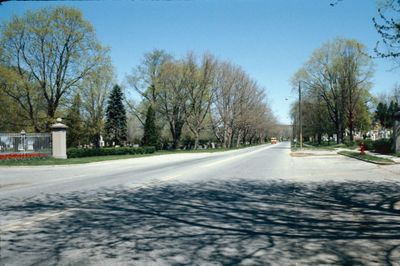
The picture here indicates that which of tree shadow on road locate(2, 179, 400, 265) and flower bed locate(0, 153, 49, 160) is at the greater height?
flower bed locate(0, 153, 49, 160)

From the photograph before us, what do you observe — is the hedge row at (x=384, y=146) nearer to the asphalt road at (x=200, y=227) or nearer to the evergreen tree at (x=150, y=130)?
the asphalt road at (x=200, y=227)

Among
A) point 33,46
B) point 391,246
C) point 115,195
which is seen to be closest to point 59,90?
point 33,46

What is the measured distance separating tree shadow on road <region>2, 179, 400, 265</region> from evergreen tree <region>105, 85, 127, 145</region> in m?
60.3

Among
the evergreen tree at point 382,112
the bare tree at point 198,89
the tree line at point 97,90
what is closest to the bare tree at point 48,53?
the tree line at point 97,90

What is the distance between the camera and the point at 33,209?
8352 mm

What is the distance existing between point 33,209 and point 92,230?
2.75 metres

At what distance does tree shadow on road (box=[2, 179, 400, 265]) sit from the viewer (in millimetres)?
5012

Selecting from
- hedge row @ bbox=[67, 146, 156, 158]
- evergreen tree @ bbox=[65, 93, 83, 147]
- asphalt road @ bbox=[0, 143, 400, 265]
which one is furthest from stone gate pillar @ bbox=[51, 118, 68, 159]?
asphalt road @ bbox=[0, 143, 400, 265]

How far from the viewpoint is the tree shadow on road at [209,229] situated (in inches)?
197

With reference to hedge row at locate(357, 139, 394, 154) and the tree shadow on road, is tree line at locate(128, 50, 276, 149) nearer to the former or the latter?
hedge row at locate(357, 139, 394, 154)

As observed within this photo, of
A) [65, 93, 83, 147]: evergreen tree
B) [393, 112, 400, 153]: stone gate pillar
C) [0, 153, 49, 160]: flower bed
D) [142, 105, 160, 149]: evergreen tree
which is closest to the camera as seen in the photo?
[0, 153, 49, 160]: flower bed

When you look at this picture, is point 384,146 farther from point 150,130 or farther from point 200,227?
point 150,130

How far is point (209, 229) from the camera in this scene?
6.50 metres

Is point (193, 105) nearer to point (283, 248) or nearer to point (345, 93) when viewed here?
point (345, 93)
